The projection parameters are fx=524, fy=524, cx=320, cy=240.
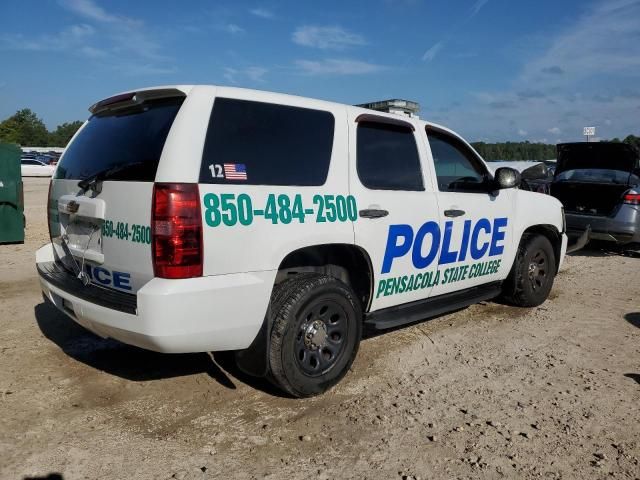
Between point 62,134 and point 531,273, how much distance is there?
14420cm

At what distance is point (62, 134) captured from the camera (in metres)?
131

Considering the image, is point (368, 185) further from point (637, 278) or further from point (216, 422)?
point (637, 278)

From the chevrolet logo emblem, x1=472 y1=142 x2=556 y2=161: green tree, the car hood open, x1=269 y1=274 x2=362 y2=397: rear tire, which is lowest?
x1=269 y1=274 x2=362 y2=397: rear tire

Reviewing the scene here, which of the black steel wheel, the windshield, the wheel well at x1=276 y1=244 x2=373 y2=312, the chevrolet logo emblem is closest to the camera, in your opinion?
the chevrolet logo emblem

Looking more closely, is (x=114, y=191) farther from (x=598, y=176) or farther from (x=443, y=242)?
(x=598, y=176)

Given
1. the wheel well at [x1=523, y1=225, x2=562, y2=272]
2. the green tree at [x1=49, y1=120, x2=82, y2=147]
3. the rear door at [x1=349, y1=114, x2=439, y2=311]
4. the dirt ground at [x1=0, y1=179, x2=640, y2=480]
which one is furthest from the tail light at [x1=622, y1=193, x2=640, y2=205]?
the green tree at [x1=49, y1=120, x2=82, y2=147]

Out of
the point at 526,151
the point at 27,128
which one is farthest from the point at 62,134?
the point at 526,151

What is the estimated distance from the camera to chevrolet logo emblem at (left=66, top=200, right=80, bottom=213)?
131 inches

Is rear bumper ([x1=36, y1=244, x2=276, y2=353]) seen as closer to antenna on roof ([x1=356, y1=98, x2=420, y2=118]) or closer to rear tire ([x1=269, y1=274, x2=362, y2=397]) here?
rear tire ([x1=269, y1=274, x2=362, y2=397])

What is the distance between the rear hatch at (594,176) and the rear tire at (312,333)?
22.3 feet

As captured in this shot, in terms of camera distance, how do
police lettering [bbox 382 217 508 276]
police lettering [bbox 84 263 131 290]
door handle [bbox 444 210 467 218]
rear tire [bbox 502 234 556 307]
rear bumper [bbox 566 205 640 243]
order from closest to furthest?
1. police lettering [bbox 84 263 131 290]
2. police lettering [bbox 382 217 508 276]
3. door handle [bbox 444 210 467 218]
4. rear tire [bbox 502 234 556 307]
5. rear bumper [bbox 566 205 640 243]

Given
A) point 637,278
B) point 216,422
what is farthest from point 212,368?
point 637,278

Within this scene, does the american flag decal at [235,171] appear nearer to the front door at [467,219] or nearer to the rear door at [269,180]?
the rear door at [269,180]

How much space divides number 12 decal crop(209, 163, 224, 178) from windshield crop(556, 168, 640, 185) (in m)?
8.24
